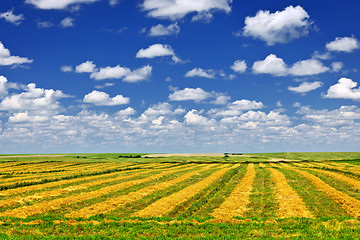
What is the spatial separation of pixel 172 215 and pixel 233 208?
18.7 feet

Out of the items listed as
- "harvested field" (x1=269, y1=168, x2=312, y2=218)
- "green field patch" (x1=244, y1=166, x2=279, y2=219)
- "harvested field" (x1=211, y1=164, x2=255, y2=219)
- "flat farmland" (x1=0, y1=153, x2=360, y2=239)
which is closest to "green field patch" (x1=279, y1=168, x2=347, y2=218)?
"flat farmland" (x1=0, y1=153, x2=360, y2=239)

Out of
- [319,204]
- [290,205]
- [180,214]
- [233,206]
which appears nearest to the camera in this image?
[180,214]

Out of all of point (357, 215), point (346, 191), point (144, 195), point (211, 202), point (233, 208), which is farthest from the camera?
point (346, 191)

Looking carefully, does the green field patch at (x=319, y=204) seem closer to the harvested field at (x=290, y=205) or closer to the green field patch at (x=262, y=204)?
the harvested field at (x=290, y=205)

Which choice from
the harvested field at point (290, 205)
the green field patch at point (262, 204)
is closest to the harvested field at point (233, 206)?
the green field patch at point (262, 204)

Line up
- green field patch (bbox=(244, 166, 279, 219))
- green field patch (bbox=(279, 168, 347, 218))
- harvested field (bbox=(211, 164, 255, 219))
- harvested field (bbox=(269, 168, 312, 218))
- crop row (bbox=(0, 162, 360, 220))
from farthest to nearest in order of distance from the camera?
1. crop row (bbox=(0, 162, 360, 220))
2. green field patch (bbox=(279, 168, 347, 218))
3. green field patch (bbox=(244, 166, 279, 219))
4. harvested field (bbox=(211, 164, 255, 219))
5. harvested field (bbox=(269, 168, 312, 218))

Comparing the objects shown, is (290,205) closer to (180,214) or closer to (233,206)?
(233,206)

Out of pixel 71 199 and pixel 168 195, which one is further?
pixel 168 195

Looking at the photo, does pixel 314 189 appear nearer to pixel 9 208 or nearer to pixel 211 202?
pixel 211 202

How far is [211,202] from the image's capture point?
3111 cm

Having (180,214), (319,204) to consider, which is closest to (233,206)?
(180,214)

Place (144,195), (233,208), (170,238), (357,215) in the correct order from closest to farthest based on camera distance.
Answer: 1. (170,238)
2. (357,215)
3. (233,208)
4. (144,195)

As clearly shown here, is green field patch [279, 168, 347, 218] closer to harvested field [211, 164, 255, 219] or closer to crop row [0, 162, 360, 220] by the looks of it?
crop row [0, 162, 360, 220]

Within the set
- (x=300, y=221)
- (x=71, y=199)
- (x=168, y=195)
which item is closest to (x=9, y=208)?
(x=71, y=199)
